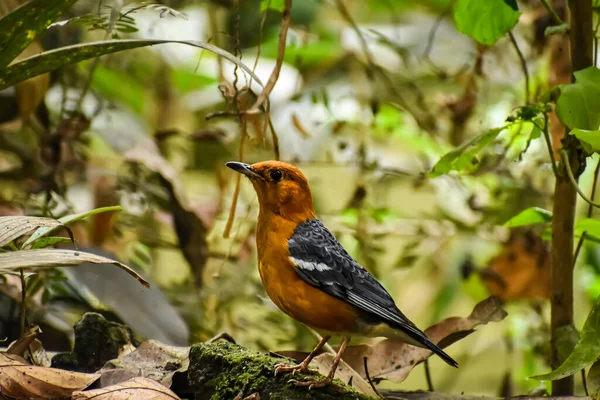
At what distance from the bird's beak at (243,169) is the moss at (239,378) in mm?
589

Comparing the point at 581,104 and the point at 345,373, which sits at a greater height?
the point at 581,104

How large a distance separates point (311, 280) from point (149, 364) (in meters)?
0.61

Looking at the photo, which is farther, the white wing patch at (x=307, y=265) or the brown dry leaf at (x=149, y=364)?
the white wing patch at (x=307, y=265)

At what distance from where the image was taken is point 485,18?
2.40m

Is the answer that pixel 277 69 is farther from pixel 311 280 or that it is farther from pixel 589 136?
pixel 589 136

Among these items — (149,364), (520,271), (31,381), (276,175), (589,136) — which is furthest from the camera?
(520,271)

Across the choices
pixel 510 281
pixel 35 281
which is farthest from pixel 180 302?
pixel 510 281

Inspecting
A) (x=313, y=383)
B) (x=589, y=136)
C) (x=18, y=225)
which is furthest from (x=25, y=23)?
(x=589, y=136)

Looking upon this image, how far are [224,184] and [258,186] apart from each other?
160cm

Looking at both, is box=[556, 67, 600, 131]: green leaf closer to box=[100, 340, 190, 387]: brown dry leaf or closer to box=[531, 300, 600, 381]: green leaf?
box=[531, 300, 600, 381]: green leaf

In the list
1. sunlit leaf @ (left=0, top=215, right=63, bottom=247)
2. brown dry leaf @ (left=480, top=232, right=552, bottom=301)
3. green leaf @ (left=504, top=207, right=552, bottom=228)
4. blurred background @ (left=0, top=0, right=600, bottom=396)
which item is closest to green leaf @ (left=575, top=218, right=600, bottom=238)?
green leaf @ (left=504, top=207, right=552, bottom=228)

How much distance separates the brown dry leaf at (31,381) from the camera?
2.08 m

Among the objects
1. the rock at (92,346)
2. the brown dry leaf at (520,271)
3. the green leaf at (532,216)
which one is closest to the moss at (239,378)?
the rock at (92,346)

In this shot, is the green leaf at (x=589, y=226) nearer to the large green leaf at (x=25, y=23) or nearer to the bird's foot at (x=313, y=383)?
the bird's foot at (x=313, y=383)
